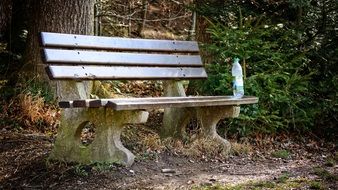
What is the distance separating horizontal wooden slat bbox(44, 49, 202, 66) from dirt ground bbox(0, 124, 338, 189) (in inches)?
41.3

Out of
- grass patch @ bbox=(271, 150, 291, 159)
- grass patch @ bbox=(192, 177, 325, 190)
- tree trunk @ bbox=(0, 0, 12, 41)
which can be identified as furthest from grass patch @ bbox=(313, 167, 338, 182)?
tree trunk @ bbox=(0, 0, 12, 41)

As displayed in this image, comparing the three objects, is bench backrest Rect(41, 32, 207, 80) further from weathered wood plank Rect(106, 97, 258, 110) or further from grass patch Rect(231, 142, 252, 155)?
grass patch Rect(231, 142, 252, 155)

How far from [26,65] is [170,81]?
2.61 meters

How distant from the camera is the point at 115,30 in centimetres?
1302

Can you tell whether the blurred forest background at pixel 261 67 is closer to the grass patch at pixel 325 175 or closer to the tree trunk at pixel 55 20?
the tree trunk at pixel 55 20

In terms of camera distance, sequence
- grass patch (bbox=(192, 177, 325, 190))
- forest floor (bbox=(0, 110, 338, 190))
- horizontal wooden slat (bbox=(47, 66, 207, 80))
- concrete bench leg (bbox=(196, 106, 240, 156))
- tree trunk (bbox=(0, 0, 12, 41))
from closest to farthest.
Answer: grass patch (bbox=(192, 177, 325, 190)), forest floor (bbox=(0, 110, 338, 190)), horizontal wooden slat (bbox=(47, 66, 207, 80)), concrete bench leg (bbox=(196, 106, 240, 156)), tree trunk (bbox=(0, 0, 12, 41))

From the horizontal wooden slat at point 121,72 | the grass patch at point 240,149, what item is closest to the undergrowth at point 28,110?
the horizontal wooden slat at point 121,72

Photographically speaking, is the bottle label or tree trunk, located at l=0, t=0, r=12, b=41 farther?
tree trunk, located at l=0, t=0, r=12, b=41

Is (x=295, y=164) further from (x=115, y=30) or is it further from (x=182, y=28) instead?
(x=182, y=28)

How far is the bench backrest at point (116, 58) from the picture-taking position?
5020mm

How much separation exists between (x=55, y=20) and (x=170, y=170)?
3533 mm

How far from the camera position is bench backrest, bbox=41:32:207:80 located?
5020mm

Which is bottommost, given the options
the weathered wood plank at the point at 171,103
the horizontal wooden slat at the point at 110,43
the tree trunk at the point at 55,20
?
the weathered wood plank at the point at 171,103

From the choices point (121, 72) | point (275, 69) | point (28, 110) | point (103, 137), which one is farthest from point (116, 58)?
point (275, 69)
